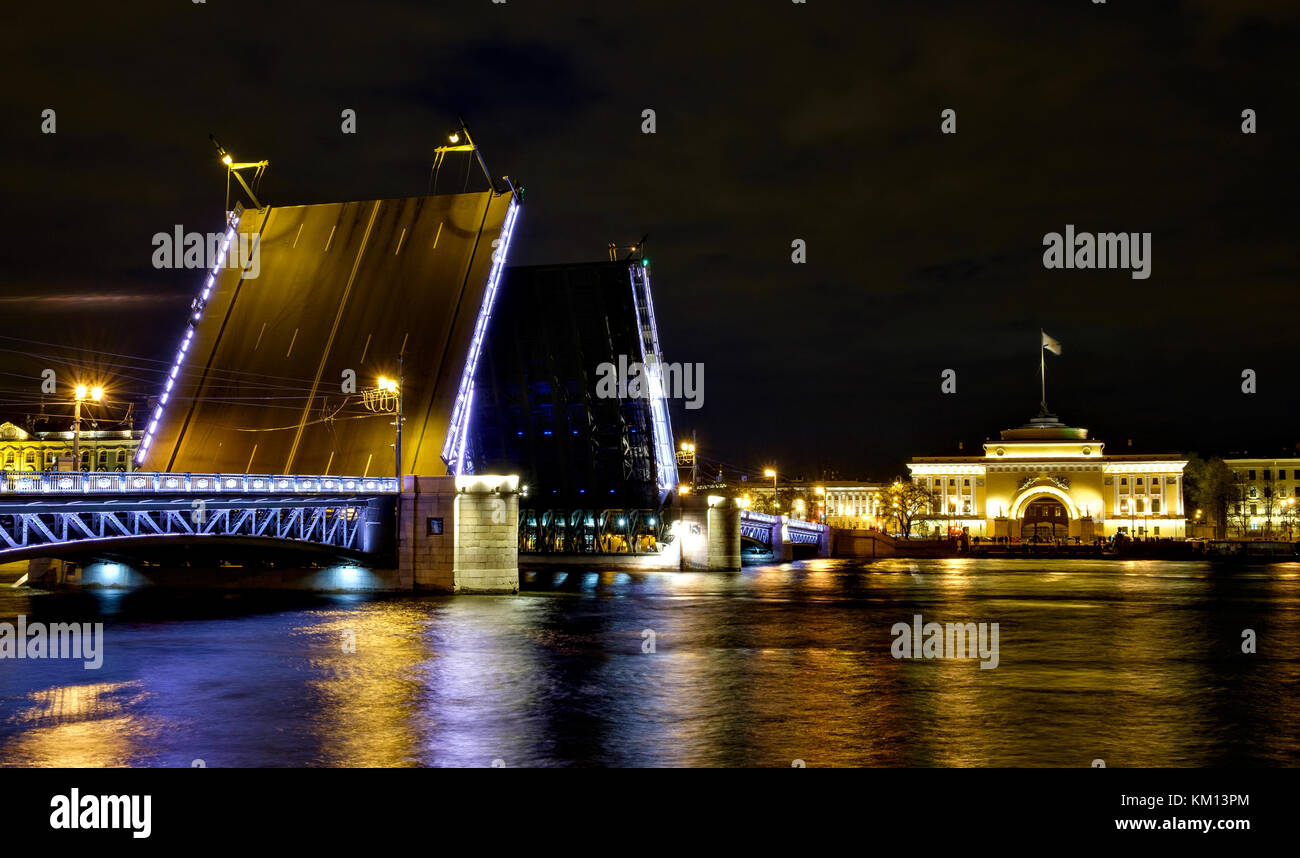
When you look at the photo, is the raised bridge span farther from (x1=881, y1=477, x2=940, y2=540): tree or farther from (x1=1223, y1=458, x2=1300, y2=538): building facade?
(x1=1223, y1=458, x2=1300, y2=538): building facade

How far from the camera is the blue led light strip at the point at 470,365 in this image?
36656 millimetres

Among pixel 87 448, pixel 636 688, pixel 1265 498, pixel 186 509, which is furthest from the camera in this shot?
pixel 1265 498

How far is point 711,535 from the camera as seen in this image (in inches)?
2165

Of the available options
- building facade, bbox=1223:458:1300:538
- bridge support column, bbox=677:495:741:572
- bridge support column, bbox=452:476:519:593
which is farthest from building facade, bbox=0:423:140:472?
building facade, bbox=1223:458:1300:538

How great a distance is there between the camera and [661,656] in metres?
22.0

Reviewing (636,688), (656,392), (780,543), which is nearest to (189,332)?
(656,392)

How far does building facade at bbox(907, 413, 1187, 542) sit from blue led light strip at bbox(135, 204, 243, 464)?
80.9m

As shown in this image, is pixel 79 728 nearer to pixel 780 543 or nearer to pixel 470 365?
pixel 470 365

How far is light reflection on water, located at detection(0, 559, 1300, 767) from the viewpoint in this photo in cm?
1303

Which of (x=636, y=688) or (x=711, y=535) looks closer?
(x=636, y=688)

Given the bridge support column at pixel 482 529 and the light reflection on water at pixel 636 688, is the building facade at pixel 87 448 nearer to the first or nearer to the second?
the light reflection on water at pixel 636 688

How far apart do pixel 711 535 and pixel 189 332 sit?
2521cm
